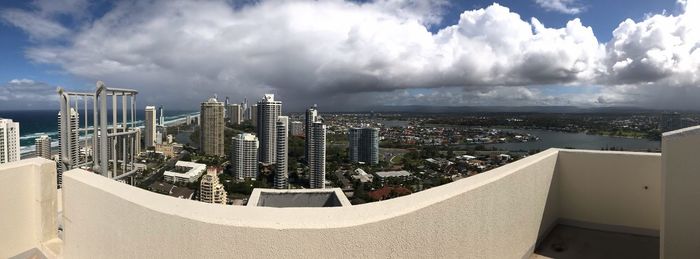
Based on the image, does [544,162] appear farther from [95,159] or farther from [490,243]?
[95,159]

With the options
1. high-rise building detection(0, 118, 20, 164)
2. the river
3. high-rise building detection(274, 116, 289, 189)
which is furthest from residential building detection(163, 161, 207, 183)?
the river

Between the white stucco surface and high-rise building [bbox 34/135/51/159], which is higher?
the white stucco surface

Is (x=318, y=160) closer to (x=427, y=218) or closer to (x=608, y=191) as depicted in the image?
(x=608, y=191)

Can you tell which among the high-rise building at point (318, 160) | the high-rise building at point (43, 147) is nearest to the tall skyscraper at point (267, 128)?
the high-rise building at point (318, 160)

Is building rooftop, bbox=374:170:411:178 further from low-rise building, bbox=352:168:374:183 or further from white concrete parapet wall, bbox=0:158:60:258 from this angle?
white concrete parapet wall, bbox=0:158:60:258

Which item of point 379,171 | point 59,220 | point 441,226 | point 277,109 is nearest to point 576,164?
point 441,226

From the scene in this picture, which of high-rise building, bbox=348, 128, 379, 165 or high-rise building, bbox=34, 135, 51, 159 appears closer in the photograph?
high-rise building, bbox=34, 135, 51, 159
